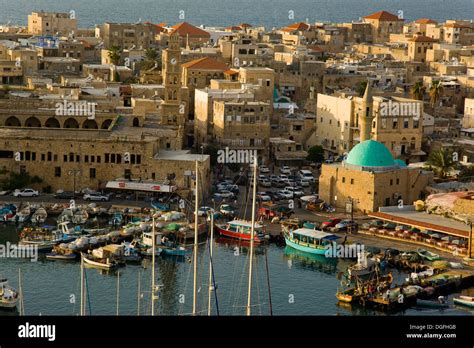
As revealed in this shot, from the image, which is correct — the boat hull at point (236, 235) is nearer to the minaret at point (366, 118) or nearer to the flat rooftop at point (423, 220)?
the flat rooftop at point (423, 220)

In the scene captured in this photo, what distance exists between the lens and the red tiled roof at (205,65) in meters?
53.8

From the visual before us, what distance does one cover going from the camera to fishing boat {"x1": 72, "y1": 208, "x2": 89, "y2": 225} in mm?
34156

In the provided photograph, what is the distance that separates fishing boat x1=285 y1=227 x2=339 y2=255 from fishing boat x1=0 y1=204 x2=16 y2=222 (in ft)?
29.2

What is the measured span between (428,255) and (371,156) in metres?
6.54

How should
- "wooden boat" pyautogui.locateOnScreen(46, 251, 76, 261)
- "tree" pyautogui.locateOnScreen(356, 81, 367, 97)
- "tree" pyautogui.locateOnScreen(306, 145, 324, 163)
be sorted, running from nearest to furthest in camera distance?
"wooden boat" pyautogui.locateOnScreen(46, 251, 76, 261) → "tree" pyautogui.locateOnScreen(306, 145, 324, 163) → "tree" pyautogui.locateOnScreen(356, 81, 367, 97)

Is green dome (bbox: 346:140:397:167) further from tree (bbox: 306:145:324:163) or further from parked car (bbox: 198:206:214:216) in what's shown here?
tree (bbox: 306:145:324:163)

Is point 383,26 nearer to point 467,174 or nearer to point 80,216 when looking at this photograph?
point 467,174

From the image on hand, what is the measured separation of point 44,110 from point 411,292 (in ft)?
67.0

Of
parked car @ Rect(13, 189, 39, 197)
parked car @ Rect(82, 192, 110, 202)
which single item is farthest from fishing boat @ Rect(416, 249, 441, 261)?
parked car @ Rect(13, 189, 39, 197)

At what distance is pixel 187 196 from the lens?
36.5 meters

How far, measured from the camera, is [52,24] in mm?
76188

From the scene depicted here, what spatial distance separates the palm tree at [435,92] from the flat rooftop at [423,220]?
61.3 feet

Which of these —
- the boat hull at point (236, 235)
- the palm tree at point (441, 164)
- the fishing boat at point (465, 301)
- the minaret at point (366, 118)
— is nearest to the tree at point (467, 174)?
the palm tree at point (441, 164)

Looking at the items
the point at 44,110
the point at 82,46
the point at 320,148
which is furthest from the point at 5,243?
the point at 82,46
